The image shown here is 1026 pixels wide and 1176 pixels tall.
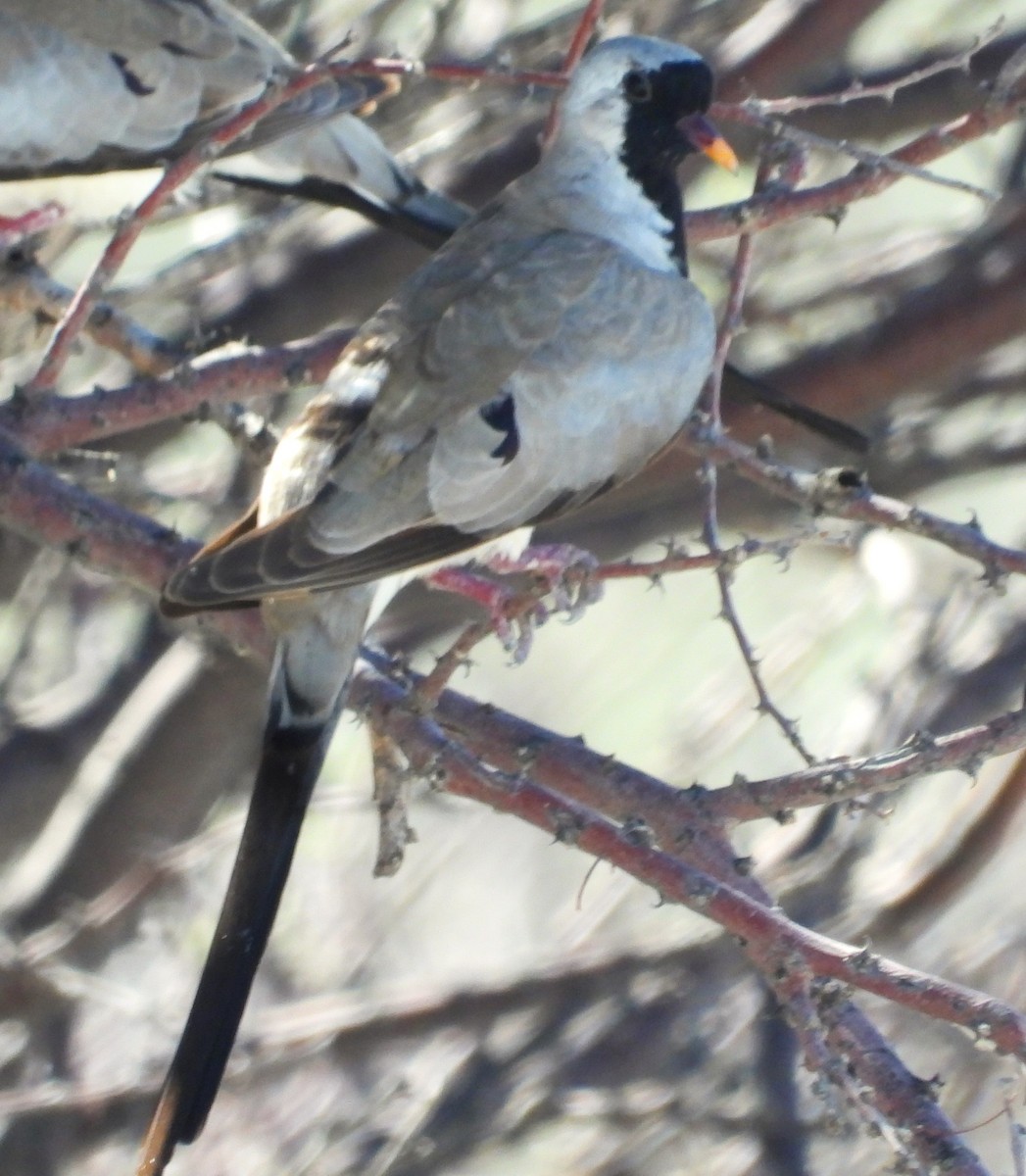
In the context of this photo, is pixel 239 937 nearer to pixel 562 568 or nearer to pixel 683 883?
pixel 683 883

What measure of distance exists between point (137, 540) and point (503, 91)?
2024mm

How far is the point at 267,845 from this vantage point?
9.00 ft

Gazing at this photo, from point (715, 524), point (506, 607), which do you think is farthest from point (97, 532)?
point (715, 524)

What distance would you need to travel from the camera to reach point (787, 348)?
462 cm

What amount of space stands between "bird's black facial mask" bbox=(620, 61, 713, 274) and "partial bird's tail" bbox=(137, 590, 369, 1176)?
0.96 meters

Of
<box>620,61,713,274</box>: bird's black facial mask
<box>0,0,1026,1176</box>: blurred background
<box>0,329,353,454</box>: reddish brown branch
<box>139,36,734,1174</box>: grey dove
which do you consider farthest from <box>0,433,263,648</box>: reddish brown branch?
<box>620,61,713,274</box>: bird's black facial mask

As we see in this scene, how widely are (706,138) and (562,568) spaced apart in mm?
840

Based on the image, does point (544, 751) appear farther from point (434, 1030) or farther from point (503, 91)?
point (503, 91)

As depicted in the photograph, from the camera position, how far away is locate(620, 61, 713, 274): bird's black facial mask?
3.33 meters

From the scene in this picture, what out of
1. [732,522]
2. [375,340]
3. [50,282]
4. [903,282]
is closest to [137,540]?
[375,340]

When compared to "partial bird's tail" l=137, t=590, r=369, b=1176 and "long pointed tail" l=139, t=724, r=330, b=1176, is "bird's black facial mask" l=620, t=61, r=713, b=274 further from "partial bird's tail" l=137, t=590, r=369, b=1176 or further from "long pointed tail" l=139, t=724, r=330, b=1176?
"long pointed tail" l=139, t=724, r=330, b=1176

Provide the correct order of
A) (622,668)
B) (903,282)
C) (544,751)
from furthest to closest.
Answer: (622,668) < (903,282) < (544,751)

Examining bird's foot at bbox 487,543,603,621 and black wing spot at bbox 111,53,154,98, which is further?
black wing spot at bbox 111,53,154,98

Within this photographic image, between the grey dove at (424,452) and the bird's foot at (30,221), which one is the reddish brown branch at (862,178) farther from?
the bird's foot at (30,221)
